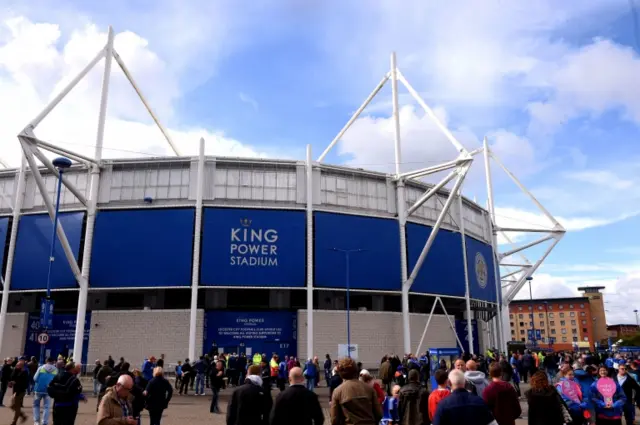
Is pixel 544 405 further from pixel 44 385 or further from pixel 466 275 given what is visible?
pixel 466 275

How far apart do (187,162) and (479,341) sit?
31.6 m

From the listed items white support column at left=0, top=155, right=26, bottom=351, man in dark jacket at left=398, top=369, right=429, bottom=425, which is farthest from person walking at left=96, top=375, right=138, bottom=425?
white support column at left=0, top=155, right=26, bottom=351

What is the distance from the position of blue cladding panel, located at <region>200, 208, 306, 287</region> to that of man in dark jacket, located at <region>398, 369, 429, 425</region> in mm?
26284

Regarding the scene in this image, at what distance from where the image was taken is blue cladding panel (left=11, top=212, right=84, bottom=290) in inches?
1351

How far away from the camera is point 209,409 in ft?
60.3

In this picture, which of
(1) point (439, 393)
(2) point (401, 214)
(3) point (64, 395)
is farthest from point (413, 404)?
(2) point (401, 214)

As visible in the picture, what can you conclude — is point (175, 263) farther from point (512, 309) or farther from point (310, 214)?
point (512, 309)

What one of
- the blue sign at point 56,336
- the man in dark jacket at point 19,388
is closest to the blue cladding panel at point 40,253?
the blue sign at point 56,336

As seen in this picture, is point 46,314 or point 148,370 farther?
point 46,314

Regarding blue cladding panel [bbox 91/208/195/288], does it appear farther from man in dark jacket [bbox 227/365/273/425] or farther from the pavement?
man in dark jacket [bbox 227/365/273/425]

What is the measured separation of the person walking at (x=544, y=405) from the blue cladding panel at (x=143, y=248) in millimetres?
28095

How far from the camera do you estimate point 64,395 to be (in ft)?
32.8

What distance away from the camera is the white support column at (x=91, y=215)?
1292 inches

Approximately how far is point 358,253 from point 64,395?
90.5 feet
